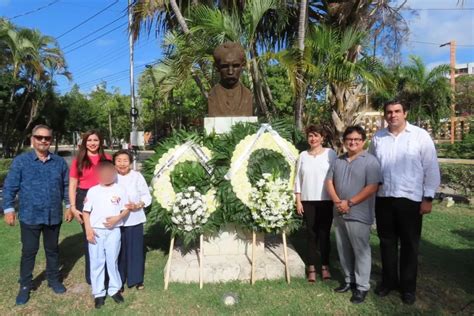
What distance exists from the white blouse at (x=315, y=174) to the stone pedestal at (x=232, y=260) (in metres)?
0.98

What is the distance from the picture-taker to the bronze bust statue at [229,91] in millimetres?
5444

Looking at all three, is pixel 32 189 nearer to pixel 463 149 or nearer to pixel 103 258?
pixel 103 258

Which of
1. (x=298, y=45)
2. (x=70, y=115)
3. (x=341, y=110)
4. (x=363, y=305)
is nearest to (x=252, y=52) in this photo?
(x=298, y=45)

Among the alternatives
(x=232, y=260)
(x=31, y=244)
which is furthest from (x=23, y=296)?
(x=232, y=260)

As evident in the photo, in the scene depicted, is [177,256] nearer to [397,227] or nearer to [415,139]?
[397,227]

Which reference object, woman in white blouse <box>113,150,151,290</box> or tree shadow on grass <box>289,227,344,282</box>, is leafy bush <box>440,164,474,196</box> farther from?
woman in white blouse <box>113,150,151,290</box>

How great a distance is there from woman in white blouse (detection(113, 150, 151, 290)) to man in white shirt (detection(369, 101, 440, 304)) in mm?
2468

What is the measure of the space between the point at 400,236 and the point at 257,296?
5.19 feet

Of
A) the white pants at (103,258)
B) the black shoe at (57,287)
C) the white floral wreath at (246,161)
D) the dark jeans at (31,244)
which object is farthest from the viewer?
the white floral wreath at (246,161)

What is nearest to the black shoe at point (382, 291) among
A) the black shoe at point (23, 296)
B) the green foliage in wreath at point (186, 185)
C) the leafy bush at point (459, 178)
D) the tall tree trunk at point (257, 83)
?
the green foliage in wreath at point (186, 185)

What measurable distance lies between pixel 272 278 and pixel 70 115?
25.6 metres

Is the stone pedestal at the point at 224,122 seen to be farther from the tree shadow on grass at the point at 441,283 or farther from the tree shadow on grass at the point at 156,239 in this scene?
the tree shadow on grass at the point at 441,283

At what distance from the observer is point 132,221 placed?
14.6ft

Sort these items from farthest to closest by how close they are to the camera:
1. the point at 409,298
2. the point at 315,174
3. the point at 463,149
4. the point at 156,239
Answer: the point at 463,149 < the point at 156,239 < the point at 315,174 < the point at 409,298
